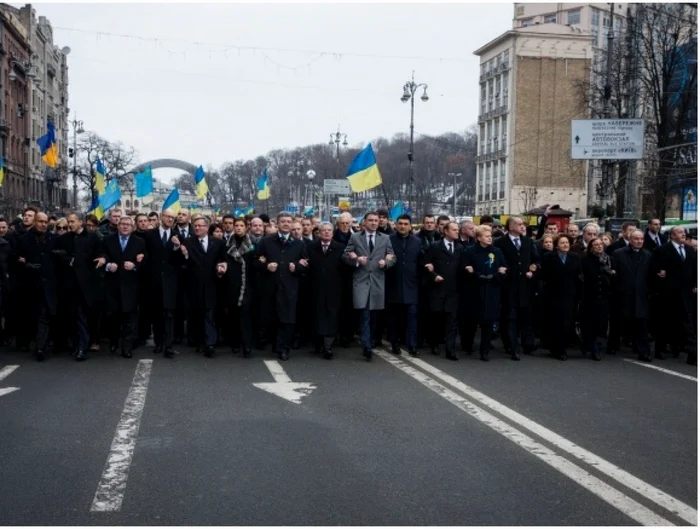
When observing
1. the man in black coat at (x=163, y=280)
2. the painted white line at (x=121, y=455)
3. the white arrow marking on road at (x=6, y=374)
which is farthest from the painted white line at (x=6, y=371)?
the man in black coat at (x=163, y=280)

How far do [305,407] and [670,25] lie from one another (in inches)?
1407

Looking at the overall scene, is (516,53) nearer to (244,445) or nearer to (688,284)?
(688,284)

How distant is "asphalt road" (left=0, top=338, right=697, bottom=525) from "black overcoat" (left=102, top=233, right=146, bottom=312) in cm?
118

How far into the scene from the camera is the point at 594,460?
6707mm

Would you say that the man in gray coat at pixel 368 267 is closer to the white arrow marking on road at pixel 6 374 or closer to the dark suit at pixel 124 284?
the dark suit at pixel 124 284

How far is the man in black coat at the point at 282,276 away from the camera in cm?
1238

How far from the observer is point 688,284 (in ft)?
42.4

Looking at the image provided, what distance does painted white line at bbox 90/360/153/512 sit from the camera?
5547 millimetres

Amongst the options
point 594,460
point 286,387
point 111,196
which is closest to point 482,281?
point 286,387

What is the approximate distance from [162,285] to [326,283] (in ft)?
7.91

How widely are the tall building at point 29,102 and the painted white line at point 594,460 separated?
49.8m

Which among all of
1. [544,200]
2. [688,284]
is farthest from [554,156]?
[688,284]

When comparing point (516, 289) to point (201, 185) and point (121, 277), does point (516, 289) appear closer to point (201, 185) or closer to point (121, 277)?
point (121, 277)

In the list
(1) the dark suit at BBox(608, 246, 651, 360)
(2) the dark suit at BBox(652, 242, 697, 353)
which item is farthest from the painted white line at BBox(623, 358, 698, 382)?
(2) the dark suit at BBox(652, 242, 697, 353)
